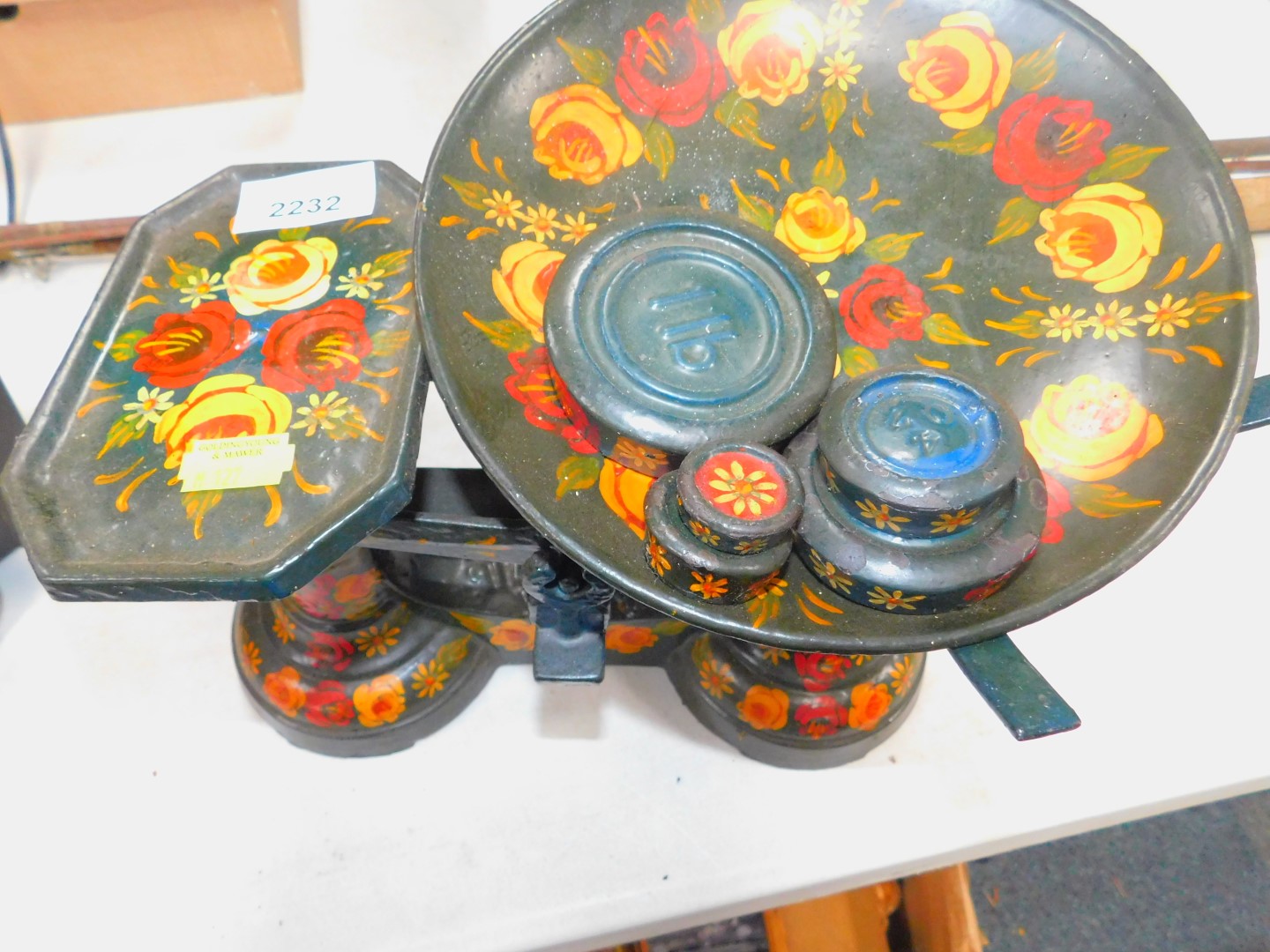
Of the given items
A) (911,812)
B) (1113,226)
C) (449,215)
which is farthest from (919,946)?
(449,215)

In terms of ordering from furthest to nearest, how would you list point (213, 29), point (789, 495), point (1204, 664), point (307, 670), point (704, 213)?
point (213, 29) → point (1204, 664) → point (307, 670) → point (704, 213) → point (789, 495)

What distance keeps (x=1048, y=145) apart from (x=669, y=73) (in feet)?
0.98

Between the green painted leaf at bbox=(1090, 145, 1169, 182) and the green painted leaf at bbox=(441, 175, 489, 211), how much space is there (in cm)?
46

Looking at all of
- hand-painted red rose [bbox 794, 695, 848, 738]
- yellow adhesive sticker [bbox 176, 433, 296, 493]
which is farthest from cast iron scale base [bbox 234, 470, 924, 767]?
yellow adhesive sticker [bbox 176, 433, 296, 493]

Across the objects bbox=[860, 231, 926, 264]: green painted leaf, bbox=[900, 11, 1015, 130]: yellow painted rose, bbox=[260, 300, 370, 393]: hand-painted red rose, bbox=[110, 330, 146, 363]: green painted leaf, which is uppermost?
bbox=[900, 11, 1015, 130]: yellow painted rose

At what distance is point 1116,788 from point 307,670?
0.78 m

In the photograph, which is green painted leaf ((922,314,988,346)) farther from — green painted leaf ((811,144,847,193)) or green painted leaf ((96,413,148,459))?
green painted leaf ((96,413,148,459))

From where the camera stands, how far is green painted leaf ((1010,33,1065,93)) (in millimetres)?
722

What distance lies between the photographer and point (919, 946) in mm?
1086

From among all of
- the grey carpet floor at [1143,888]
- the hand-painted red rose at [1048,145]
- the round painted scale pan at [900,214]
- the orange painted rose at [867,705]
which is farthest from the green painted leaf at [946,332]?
the grey carpet floor at [1143,888]

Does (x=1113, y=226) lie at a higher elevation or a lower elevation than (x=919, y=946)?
higher

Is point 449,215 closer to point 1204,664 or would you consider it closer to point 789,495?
point 789,495

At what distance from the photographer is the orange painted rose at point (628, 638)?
0.93 metres

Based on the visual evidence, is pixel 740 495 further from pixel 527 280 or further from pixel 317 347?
pixel 317 347
